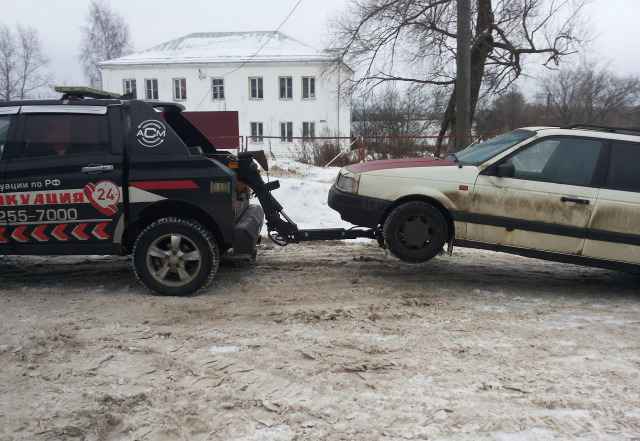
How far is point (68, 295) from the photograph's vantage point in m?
5.17

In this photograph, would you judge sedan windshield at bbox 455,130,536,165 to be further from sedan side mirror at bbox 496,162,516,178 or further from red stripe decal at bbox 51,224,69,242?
red stripe decal at bbox 51,224,69,242

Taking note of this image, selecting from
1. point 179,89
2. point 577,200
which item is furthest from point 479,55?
point 179,89

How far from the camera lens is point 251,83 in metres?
38.3

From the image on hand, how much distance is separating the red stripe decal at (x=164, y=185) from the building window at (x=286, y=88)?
34143 millimetres

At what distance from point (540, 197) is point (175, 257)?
12.1 ft

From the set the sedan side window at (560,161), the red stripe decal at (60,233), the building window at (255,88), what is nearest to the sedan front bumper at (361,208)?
the sedan side window at (560,161)

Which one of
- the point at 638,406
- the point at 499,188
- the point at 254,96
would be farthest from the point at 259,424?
the point at 254,96

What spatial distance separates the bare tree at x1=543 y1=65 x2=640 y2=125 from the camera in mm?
44500

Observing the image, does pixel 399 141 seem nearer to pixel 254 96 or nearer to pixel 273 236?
pixel 273 236

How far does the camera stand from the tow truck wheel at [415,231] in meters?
5.39

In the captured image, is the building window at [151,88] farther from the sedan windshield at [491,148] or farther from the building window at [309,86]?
the sedan windshield at [491,148]

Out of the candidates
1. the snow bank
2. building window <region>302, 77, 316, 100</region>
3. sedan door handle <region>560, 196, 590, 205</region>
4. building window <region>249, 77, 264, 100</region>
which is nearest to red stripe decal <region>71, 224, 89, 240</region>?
the snow bank

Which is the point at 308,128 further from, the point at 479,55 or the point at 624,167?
the point at 624,167

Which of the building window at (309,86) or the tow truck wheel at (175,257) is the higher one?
the building window at (309,86)
